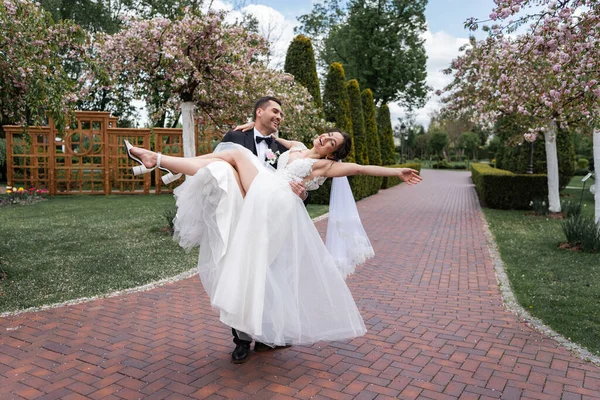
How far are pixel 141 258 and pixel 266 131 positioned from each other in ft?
14.8

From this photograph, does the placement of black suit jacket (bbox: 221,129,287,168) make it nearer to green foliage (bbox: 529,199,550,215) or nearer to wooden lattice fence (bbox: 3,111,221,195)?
green foliage (bbox: 529,199,550,215)

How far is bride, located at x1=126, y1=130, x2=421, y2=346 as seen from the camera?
325cm

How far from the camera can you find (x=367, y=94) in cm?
2419

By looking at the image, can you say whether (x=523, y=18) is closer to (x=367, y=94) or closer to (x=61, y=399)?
(x=61, y=399)

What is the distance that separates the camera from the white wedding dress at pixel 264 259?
10.7ft

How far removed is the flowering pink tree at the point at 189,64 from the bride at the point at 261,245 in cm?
552

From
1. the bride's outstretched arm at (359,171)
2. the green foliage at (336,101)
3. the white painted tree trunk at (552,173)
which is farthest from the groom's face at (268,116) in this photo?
the green foliage at (336,101)

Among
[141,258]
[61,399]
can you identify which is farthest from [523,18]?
[141,258]

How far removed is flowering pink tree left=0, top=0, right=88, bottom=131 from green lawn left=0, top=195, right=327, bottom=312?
2072mm

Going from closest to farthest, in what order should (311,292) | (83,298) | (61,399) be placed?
(61,399) → (311,292) → (83,298)

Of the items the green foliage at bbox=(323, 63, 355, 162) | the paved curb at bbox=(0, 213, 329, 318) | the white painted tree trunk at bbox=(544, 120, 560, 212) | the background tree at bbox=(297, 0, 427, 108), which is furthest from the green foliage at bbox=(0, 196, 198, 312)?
the background tree at bbox=(297, 0, 427, 108)

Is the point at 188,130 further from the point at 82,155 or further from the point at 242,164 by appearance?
the point at 82,155

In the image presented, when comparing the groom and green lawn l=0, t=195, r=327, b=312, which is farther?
green lawn l=0, t=195, r=327, b=312

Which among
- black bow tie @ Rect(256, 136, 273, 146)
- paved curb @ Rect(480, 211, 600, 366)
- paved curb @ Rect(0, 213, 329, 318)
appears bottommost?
Result: paved curb @ Rect(480, 211, 600, 366)
